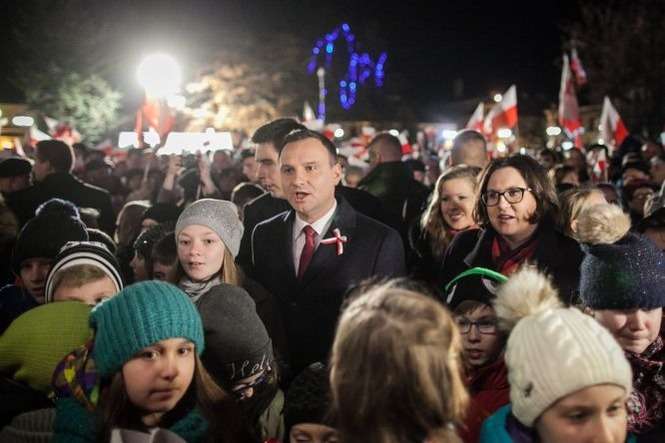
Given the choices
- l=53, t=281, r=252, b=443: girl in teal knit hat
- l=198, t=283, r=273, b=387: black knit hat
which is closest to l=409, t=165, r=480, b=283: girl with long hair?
l=198, t=283, r=273, b=387: black knit hat

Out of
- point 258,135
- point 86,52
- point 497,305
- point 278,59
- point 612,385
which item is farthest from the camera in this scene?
point 278,59

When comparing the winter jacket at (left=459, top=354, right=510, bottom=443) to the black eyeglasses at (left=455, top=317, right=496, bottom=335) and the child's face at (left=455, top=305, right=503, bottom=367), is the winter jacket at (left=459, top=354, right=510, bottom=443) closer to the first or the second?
the child's face at (left=455, top=305, right=503, bottom=367)

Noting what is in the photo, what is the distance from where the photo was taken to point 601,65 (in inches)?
1863

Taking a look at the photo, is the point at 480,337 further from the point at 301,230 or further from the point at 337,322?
the point at 301,230

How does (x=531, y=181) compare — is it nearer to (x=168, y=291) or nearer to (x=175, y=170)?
(x=168, y=291)

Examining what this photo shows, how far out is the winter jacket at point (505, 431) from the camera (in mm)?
2912

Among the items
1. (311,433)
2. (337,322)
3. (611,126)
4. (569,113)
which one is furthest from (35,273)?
(611,126)

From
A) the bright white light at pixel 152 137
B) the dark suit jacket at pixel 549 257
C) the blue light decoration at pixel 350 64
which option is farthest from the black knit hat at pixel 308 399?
the blue light decoration at pixel 350 64

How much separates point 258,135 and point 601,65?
4445 centimetres

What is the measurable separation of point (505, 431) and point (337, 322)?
1702 mm

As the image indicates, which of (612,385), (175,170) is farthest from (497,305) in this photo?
(175,170)

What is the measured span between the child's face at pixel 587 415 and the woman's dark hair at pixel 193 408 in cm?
129

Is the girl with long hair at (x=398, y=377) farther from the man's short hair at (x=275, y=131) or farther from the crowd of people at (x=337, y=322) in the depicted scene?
the man's short hair at (x=275, y=131)

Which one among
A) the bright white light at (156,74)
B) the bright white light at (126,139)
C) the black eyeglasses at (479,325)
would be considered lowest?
the black eyeglasses at (479,325)
